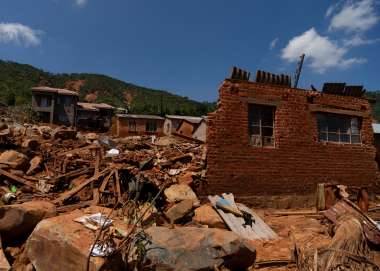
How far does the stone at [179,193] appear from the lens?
30.2 feet

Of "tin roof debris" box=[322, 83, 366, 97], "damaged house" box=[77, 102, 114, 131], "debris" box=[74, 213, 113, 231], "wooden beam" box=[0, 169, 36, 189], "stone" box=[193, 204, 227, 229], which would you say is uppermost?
"damaged house" box=[77, 102, 114, 131]

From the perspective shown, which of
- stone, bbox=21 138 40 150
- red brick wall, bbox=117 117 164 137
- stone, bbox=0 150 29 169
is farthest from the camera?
red brick wall, bbox=117 117 164 137

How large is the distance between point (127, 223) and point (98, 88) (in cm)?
7804

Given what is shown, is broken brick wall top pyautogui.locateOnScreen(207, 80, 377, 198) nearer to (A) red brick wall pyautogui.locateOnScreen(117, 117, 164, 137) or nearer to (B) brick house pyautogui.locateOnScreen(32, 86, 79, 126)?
(A) red brick wall pyautogui.locateOnScreen(117, 117, 164, 137)

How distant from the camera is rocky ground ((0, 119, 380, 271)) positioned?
5105 mm

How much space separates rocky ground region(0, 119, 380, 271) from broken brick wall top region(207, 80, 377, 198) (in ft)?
2.63

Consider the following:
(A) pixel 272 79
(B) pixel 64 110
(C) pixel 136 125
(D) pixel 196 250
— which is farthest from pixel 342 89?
(B) pixel 64 110

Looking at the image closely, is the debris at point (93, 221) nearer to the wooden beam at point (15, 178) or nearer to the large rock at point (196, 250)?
the large rock at point (196, 250)

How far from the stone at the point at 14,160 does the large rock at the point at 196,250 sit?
741 cm

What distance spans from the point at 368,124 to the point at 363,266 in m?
7.75

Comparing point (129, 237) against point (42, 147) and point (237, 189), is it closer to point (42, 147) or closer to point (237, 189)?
point (237, 189)

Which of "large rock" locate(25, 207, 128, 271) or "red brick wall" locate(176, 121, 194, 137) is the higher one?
"red brick wall" locate(176, 121, 194, 137)

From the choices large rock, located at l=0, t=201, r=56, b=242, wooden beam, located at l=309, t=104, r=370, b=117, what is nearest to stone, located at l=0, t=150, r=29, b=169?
large rock, located at l=0, t=201, r=56, b=242

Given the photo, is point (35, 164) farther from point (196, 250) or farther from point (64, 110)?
point (64, 110)
